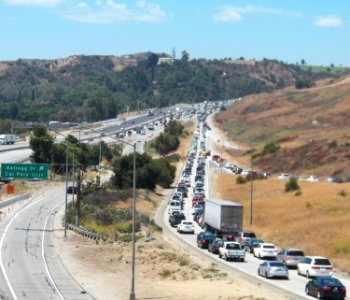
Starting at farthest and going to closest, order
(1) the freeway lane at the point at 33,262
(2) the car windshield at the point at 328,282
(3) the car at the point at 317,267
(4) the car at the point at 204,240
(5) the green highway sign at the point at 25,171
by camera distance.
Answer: (5) the green highway sign at the point at 25,171 → (4) the car at the point at 204,240 → (3) the car at the point at 317,267 → (1) the freeway lane at the point at 33,262 → (2) the car windshield at the point at 328,282

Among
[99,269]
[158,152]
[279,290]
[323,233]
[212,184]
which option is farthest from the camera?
[158,152]

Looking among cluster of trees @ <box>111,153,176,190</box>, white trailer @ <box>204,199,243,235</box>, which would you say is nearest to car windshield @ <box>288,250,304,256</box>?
white trailer @ <box>204,199,243,235</box>

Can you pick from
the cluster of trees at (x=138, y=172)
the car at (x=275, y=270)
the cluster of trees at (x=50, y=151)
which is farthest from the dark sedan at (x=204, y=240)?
the cluster of trees at (x=50, y=151)

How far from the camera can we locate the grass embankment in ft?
192

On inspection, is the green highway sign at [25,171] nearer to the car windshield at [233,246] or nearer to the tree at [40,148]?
the car windshield at [233,246]

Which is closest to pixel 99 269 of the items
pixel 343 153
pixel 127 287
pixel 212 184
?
pixel 127 287

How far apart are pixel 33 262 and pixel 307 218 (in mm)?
28464

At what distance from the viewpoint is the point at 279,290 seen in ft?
132

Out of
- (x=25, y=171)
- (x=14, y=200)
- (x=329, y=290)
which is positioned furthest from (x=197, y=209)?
(x=329, y=290)

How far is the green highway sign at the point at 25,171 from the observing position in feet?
263

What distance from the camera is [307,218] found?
71.8m

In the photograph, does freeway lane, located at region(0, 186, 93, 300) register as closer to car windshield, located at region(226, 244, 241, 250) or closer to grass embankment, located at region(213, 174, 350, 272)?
car windshield, located at region(226, 244, 241, 250)

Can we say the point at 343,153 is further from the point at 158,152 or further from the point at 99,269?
the point at 99,269

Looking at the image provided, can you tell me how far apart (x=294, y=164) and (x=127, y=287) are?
102623mm
